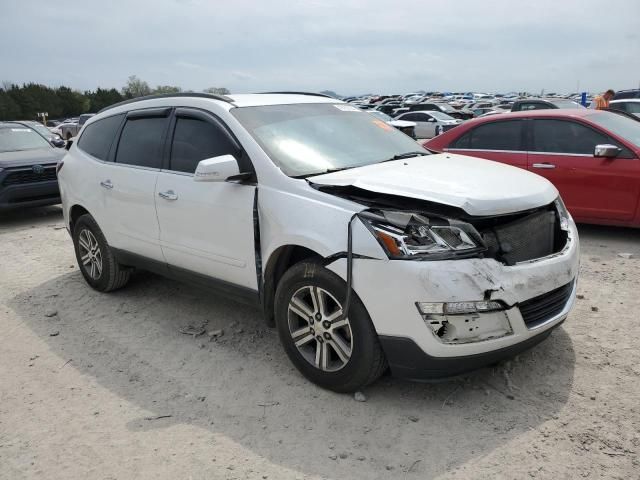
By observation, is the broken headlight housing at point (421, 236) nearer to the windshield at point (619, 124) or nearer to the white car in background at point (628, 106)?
the windshield at point (619, 124)

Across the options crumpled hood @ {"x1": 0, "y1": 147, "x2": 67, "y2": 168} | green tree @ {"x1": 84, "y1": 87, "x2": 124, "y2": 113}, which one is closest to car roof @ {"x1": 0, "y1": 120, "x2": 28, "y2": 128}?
crumpled hood @ {"x1": 0, "y1": 147, "x2": 67, "y2": 168}

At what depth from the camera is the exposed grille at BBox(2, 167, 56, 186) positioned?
28.6 feet

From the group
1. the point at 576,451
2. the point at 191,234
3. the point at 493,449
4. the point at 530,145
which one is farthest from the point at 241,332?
the point at 530,145

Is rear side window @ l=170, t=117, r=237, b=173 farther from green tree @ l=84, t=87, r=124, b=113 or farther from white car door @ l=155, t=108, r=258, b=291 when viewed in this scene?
green tree @ l=84, t=87, r=124, b=113

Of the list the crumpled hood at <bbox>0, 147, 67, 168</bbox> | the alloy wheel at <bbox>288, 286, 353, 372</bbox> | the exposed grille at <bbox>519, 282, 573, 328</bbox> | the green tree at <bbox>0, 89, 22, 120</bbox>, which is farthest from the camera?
the green tree at <bbox>0, 89, 22, 120</bbox>

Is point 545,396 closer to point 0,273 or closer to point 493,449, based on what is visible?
point 493,449

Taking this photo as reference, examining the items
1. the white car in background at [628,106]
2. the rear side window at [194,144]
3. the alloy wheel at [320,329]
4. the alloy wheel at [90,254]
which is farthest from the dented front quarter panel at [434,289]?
the white car in background at [628,106]

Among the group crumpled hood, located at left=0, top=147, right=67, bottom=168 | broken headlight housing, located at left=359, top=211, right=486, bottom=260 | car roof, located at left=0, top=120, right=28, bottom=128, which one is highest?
car roof, located at left=0, top=120, right=28, bottom=128

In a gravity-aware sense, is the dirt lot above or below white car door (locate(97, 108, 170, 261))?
below

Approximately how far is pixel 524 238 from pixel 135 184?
9.90ft

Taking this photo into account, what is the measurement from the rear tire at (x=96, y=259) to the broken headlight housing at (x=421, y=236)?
3069 mm

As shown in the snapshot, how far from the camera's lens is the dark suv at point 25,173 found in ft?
28.6

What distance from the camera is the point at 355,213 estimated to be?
3.01 m

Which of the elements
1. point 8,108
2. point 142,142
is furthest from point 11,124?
point 8,108
